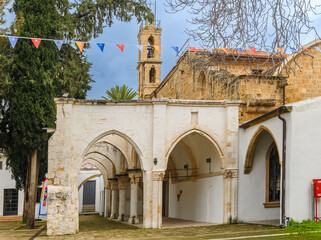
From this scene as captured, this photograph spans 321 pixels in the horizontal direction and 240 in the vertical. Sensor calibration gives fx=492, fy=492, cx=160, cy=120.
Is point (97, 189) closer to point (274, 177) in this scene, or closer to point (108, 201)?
point (108, 201)

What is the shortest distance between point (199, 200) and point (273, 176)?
16.1 feet

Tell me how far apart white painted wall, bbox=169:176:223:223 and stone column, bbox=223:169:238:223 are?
72 centimetres

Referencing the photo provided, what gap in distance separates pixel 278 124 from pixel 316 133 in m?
A: 1.23

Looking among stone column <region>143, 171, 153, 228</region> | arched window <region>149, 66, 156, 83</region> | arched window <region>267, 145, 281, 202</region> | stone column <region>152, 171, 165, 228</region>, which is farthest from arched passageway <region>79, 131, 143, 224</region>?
arched window <region>149, 66, 156, 83</region>

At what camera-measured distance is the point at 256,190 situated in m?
18.1

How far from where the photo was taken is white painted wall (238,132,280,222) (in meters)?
18.0

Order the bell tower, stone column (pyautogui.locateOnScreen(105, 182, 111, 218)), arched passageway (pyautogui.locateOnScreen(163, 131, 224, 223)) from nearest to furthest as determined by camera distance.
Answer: arched passageway (pyautogui.locateOnScreen(163, 131, 224, 223)) → stone column (pyautogui.locateOnScreen(105, 182, 111, 218)) → the bell tower

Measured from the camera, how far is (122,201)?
25891mm

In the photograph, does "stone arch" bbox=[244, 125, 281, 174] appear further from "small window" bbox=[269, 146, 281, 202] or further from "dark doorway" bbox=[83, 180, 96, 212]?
"dark doorway" bbox=[83, 180, 96, 212]

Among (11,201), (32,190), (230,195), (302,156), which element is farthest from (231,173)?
(11,201)

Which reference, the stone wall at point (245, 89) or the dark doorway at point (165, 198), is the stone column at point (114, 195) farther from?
the stone wall at point (245, 89)

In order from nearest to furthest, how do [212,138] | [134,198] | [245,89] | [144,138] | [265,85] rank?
[144,138] → [212,138] → [245,89] → [265,85] → [134,198]

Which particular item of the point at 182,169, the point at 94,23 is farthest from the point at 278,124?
the point at 94,23

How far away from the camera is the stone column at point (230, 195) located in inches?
708
